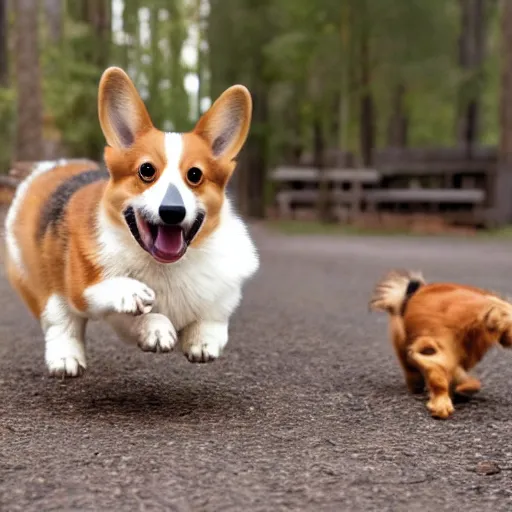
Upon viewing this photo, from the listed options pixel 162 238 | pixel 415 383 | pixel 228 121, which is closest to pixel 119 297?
pixel 162 238

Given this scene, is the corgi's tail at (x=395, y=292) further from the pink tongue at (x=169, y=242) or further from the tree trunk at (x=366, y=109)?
the tree trunk at (x=366, y=109)

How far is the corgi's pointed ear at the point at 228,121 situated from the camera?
9.64ft

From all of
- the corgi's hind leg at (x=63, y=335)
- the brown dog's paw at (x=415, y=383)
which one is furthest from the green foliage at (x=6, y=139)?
the brown dog's paw at (x=415, y=383)

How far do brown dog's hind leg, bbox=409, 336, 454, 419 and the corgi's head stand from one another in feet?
3.28

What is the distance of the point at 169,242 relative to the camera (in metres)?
2.68

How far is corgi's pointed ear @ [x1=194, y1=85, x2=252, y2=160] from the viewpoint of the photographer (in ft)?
9.64

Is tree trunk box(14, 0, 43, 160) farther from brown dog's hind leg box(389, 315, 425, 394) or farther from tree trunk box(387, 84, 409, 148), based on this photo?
tree trunk box(387, 84, 409, 148)

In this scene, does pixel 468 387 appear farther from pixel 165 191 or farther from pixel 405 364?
pixel 165 191

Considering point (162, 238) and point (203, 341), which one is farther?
point (203, 341)

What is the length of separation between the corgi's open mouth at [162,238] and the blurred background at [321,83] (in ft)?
36.5

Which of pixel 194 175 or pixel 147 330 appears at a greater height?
pixel 194 175

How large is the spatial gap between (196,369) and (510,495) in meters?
1.91

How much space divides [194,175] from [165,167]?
0.35ft

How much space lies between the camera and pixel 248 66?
17.6 meters
